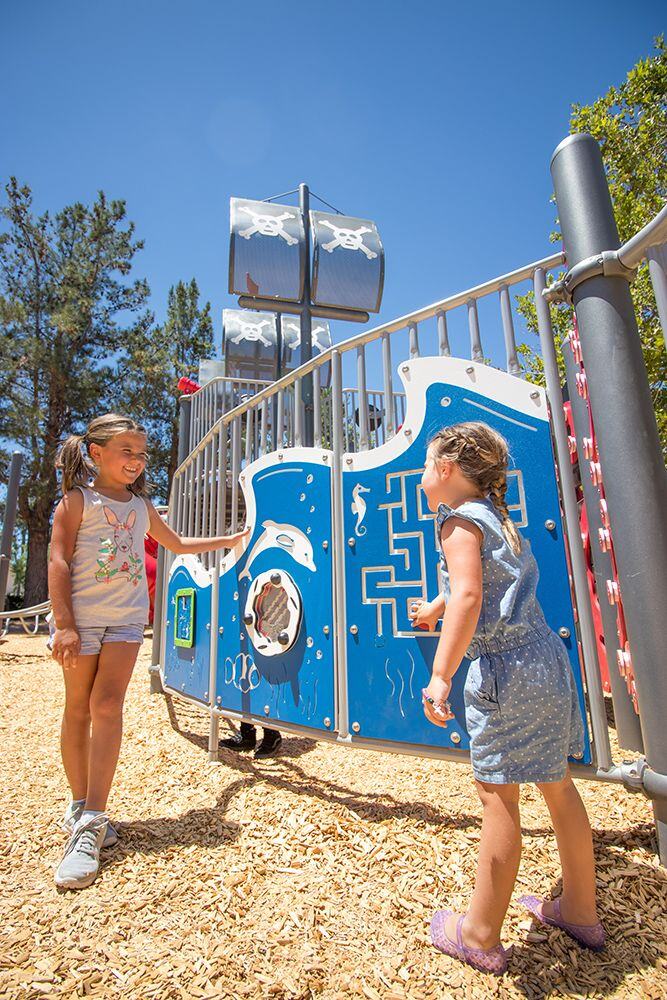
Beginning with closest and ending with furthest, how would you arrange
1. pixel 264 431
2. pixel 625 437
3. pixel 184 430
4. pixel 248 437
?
pixel 625 437, pixel 264 431, pixel 248 437, pixel 184 430

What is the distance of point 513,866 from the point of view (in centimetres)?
139

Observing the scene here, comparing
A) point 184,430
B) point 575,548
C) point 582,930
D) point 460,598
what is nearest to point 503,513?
point 460,598

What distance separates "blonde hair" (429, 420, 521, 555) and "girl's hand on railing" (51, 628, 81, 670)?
5.48 ft

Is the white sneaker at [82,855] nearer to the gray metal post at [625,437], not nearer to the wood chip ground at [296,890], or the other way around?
the wood chip ground at [296,890]

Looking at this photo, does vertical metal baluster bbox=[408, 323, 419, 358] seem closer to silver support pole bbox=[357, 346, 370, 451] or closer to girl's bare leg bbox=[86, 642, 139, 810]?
silver support pole bbox=[357, 346, 370, 451]

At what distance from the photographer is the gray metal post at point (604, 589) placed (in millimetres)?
1908

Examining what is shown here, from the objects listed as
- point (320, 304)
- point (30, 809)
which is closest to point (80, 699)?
point (30, 809)

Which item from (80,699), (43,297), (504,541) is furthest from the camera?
(43,297)

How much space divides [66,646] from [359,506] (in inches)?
53.8

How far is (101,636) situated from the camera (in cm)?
241

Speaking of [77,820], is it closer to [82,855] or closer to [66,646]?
[82,855]

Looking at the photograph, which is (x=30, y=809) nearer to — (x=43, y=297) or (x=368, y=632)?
(x=368, y=632)

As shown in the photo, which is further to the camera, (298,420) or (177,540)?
(298,420)

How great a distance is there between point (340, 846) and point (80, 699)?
4.12ft
